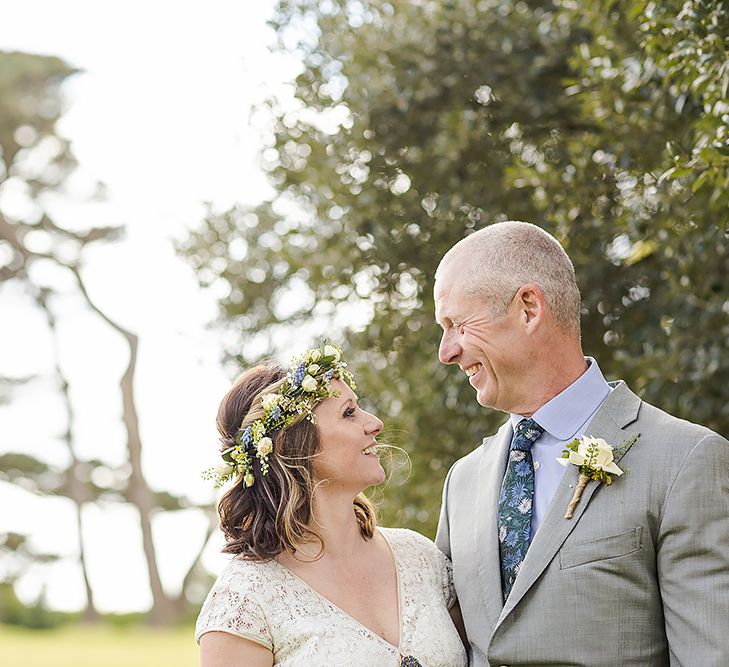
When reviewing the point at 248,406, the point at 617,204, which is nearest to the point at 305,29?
the point at 617,204

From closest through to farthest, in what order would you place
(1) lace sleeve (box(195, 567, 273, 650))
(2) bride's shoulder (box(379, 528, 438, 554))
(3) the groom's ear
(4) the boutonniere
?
(4) the boutonniere, (3) the groom's ear, (1) lace sleeve (box(195, 567, 273, 650)), (2) bride's shoulder (box(379, 528, 438, 554))

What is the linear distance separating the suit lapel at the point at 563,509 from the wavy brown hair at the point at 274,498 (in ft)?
2.41

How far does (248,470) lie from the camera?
3.38 meters

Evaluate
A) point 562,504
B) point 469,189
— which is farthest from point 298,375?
point 469,189

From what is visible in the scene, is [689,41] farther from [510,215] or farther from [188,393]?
[188,393]

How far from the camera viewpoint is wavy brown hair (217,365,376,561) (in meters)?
3.28

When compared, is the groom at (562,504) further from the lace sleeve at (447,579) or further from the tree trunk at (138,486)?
the tree trunk at (138,486)

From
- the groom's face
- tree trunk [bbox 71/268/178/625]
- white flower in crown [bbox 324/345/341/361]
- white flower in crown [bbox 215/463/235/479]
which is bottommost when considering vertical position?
tree trunk [bbox 71/268/178/625]

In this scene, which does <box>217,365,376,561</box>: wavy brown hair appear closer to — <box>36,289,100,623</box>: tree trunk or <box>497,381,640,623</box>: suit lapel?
<box>497,381,640,623</box>: suit lapel

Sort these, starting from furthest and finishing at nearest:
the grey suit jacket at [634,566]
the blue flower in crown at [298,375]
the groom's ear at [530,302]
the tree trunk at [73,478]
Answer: the tree trunk at [73,478] < the blue flower in crown at [298,375] < the groom's ear at [530,302] < the grey suit jacket at [634,566]

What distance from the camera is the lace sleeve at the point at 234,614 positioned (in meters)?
3.03

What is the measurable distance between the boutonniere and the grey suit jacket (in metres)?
0.02

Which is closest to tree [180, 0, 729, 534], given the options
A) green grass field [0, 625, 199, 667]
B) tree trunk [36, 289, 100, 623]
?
green grass field [0, 625, 199, 667]

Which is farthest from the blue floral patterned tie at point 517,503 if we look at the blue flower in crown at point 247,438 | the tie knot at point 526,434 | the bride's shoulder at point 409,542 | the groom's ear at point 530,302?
the blue flower in crown at point 247,438
